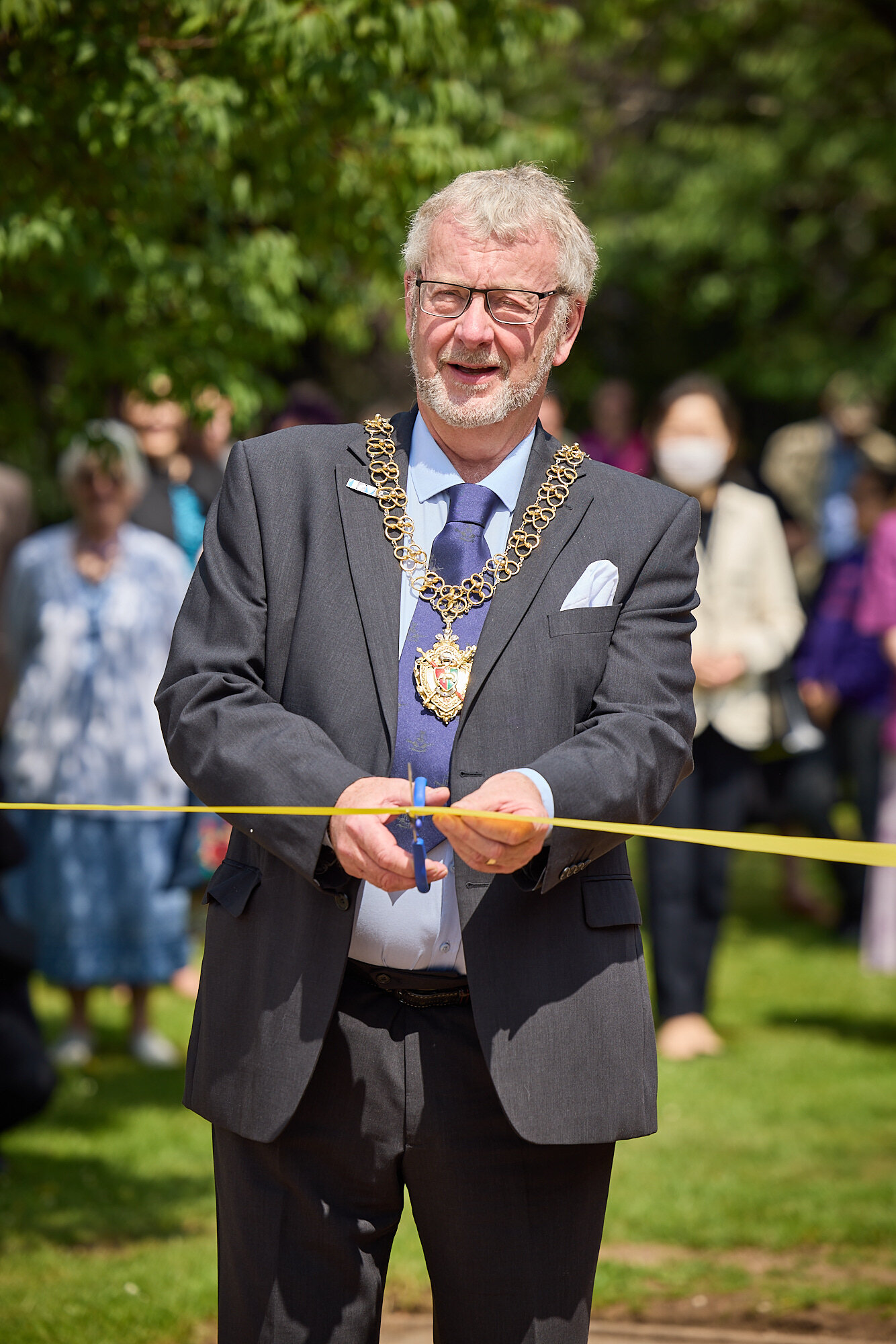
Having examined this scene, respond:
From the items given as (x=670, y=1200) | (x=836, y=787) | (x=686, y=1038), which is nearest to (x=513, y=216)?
(x=670, y=1200)

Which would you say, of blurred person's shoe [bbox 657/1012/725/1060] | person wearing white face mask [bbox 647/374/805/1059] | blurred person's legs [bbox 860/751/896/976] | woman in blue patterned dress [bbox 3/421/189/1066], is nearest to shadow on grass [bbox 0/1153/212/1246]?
woman in blue patterned dress [bbox 3/421/189/1066]

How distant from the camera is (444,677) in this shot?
9.06ft

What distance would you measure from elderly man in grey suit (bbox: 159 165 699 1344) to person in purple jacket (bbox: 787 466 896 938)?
6.10m

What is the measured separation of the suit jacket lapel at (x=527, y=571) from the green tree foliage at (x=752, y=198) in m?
11.9

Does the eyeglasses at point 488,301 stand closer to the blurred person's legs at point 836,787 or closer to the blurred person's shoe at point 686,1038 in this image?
the blurred person's shoe at point 686,1038

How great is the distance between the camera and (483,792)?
253 centimetres

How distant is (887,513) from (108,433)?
11.9 feet

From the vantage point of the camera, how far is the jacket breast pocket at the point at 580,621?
2.78 meters

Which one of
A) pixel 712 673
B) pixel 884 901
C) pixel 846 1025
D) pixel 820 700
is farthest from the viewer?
pixel 820 700

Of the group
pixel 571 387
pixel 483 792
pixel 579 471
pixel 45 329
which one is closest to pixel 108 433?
pixel 45 329

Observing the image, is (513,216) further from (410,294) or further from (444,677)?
(444,677)

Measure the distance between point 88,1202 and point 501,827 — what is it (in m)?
3.36

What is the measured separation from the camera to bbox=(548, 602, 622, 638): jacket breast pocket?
2.78m

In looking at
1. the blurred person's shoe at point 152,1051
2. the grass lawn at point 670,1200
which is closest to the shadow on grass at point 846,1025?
the grass lawn at point 670,1200
